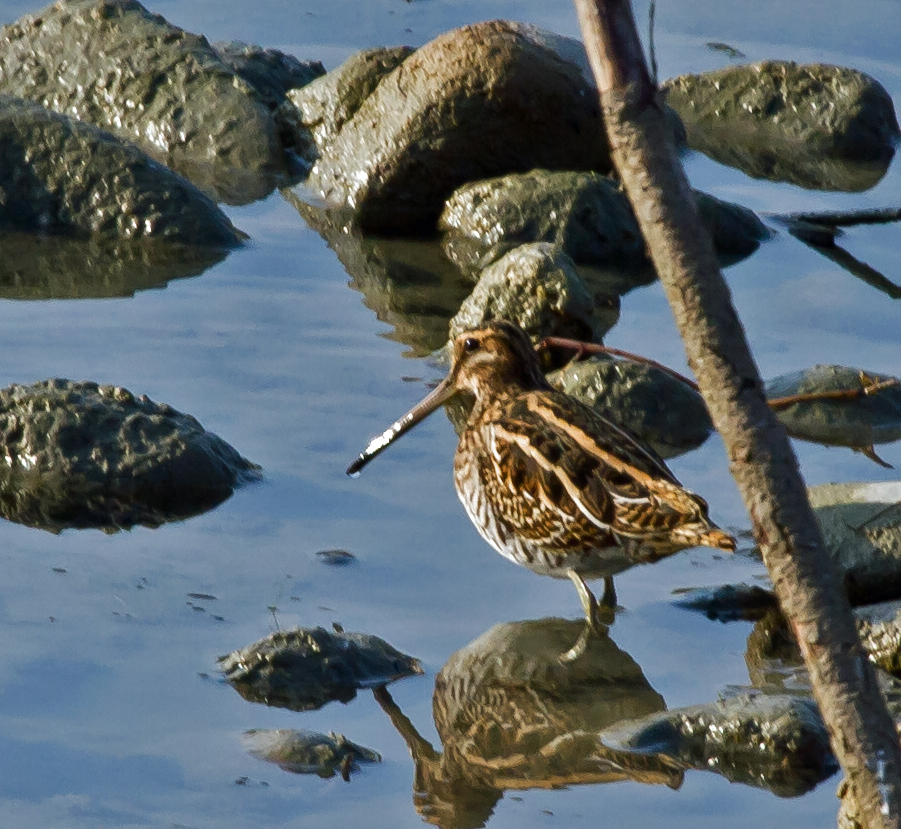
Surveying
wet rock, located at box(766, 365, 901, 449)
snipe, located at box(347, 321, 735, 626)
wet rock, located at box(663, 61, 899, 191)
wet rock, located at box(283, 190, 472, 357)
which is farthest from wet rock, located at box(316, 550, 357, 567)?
wet rock, located at box(663, 61, 899, 191)

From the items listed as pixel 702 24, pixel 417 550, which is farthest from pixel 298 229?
pixel 702 24

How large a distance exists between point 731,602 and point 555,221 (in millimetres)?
3199

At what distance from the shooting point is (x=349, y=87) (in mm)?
9383

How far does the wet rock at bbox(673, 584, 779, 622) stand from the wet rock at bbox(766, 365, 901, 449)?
1.38 m

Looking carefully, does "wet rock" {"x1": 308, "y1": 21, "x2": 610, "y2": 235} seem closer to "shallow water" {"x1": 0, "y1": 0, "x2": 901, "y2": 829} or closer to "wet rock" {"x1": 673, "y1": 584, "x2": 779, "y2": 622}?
"shallow water" {"x1": 0, "y1": 0, "x2": 901, "y2": 829}

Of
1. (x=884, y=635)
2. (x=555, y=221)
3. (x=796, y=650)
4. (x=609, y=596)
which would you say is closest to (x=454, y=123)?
(x=555, y=221)

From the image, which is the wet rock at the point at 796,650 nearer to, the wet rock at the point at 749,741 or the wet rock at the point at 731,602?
the wet rock at the point at 731,602

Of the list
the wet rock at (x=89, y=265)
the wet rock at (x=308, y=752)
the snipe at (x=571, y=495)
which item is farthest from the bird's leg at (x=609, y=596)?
the wet rock at (x=89, y=265)

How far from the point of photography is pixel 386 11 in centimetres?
1148

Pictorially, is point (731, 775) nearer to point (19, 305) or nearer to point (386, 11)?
point (19, 305)

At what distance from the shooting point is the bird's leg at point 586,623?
509cm

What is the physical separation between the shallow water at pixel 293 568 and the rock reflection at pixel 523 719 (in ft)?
0.17

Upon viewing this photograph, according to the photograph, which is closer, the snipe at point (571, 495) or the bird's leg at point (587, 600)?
the snipe at point (571, 495)

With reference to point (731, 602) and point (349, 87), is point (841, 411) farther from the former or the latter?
point (349, 87)
